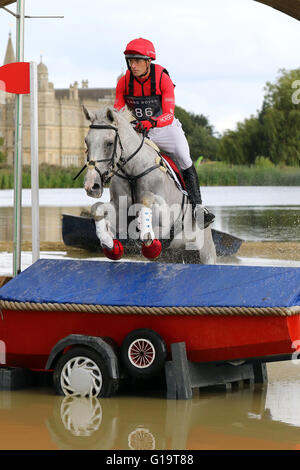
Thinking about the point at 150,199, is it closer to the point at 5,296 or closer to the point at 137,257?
the point at 5,296

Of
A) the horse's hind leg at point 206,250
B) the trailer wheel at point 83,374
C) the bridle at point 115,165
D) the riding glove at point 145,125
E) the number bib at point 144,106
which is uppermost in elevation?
the number bib at point 144,106

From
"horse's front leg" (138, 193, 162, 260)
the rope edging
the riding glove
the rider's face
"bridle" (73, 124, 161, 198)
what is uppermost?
the rider's face

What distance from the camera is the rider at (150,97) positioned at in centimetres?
689

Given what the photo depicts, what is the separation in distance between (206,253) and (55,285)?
177cm

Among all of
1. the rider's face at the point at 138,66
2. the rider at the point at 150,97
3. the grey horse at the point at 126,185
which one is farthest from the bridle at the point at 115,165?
the rider's face at the point at 138,66

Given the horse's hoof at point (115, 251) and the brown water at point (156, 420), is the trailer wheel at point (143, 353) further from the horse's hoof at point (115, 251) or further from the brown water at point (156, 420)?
the horse's hoof at point (115, 251)

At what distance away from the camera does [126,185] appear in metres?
6.63

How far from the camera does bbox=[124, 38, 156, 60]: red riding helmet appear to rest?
681cm

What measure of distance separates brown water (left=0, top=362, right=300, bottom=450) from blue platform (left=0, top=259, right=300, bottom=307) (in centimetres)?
63

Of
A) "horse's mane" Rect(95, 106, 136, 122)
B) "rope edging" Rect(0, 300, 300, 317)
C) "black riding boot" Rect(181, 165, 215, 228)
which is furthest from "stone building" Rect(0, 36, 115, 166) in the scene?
"rope edging" Rect(0, 300, 300, 317)

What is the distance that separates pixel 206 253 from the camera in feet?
25.1

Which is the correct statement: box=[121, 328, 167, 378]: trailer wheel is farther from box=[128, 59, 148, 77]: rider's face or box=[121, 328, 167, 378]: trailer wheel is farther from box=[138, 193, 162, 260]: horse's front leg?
box=[128, 59, 148, 77]: rider's face

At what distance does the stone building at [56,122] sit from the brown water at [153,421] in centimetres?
3687

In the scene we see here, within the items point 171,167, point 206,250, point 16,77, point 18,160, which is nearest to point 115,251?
point 171,167
